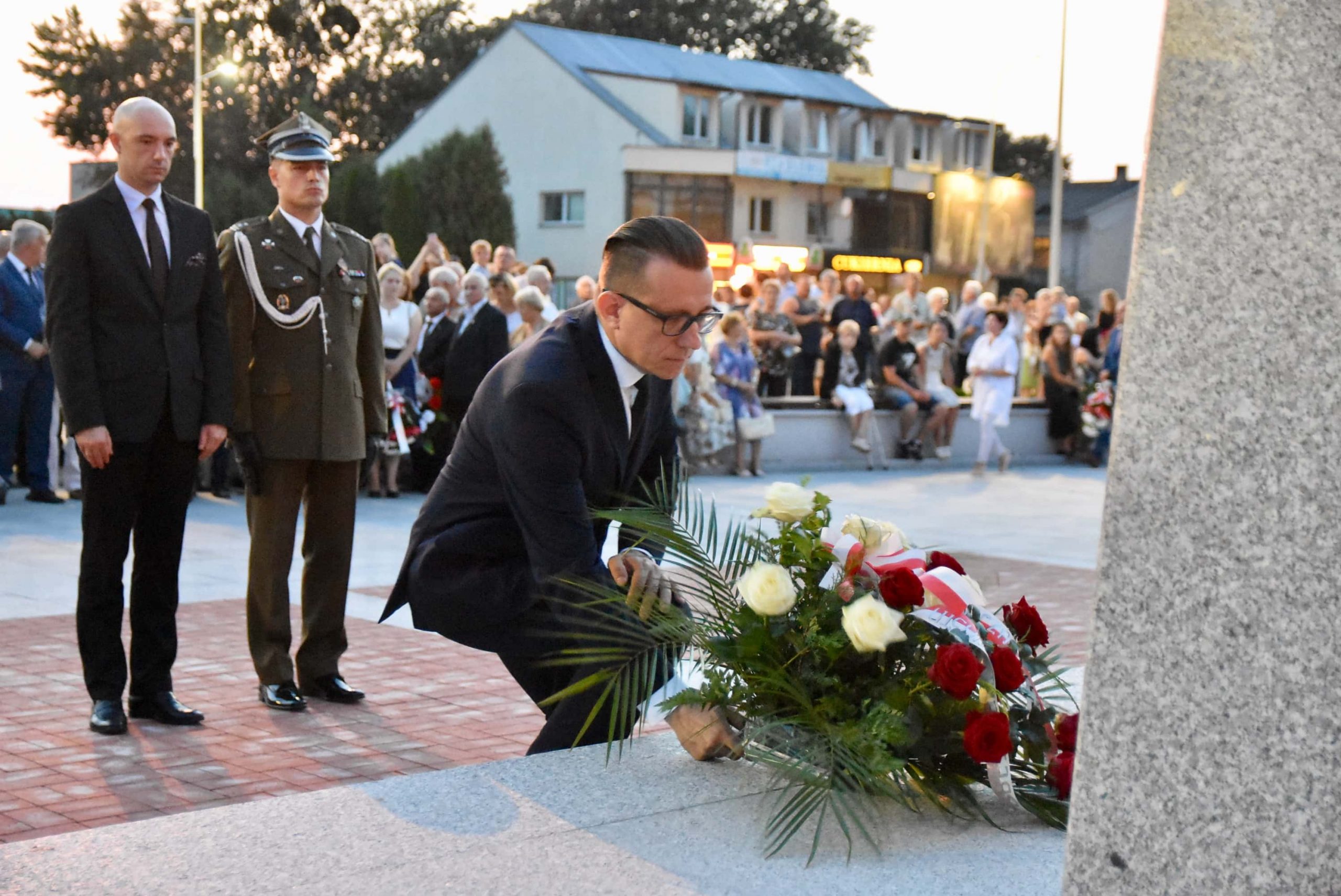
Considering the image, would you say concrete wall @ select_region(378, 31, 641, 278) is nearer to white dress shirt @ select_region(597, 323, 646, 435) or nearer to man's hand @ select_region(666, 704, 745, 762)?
white dress shirt @ select_region(597, 323, 646, 435)

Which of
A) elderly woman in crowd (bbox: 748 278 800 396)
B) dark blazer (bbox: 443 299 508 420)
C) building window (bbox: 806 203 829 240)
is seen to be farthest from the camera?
building window (bbox: 806 203 829 240)

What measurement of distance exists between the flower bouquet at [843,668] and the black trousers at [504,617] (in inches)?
8.1

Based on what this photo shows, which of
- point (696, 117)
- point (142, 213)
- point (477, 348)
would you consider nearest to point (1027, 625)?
point (142, 213)

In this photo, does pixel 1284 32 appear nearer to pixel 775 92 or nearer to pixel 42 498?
pixel 42 498

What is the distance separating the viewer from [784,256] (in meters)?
55.3

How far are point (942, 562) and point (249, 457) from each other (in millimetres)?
3418

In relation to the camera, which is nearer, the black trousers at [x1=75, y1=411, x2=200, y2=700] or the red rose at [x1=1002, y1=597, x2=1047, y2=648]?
the red rose at [x1=1002, y1=597, x2=1047, y2=648]

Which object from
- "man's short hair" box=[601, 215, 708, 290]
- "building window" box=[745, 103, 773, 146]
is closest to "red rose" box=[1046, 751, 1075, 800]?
"man's short hair" box=[601, 215, 708, 290]

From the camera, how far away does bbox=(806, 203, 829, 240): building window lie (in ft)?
194

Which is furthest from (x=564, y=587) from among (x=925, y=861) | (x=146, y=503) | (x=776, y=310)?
(x=776, y=310)

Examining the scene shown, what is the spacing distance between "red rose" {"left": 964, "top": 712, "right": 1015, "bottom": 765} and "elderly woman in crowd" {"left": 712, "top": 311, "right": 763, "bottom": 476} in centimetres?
1419

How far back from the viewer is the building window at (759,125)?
5969 cm

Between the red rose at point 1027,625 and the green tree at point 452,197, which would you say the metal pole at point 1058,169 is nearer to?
the green tree at point 452,197

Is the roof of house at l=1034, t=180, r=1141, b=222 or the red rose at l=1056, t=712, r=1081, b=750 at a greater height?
the roof of house at l=1034, t=180, r=1141, b=222
